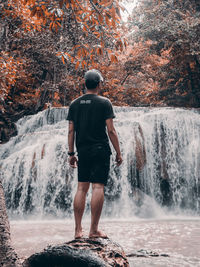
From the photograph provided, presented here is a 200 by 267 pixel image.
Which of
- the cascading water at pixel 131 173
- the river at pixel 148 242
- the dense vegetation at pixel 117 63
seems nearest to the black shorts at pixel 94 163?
the river at pixel 148 242

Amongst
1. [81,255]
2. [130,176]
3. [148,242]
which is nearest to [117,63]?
[130,176]

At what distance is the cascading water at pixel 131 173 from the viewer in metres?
9.80

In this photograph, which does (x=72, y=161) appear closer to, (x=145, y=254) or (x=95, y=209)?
(x=95, y=209)

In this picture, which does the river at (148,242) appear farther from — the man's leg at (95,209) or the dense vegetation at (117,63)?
the dense vegetation at (117,63)

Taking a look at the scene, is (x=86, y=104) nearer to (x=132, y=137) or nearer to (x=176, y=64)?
(x=132, y=137)

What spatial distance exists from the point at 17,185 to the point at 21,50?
32.1ft

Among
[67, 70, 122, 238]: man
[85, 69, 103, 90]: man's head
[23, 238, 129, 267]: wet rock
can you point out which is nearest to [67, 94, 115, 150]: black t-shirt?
[67, 70, 122, 238]: man

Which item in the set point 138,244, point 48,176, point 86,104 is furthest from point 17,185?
point 86,104

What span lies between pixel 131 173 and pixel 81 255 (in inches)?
313

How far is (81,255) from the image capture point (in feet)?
8.63

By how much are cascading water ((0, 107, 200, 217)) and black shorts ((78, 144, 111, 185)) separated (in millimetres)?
6486

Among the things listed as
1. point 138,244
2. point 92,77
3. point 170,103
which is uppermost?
point 170,103

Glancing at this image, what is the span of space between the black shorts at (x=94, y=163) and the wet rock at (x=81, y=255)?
0.66 m

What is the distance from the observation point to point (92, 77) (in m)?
3.42
